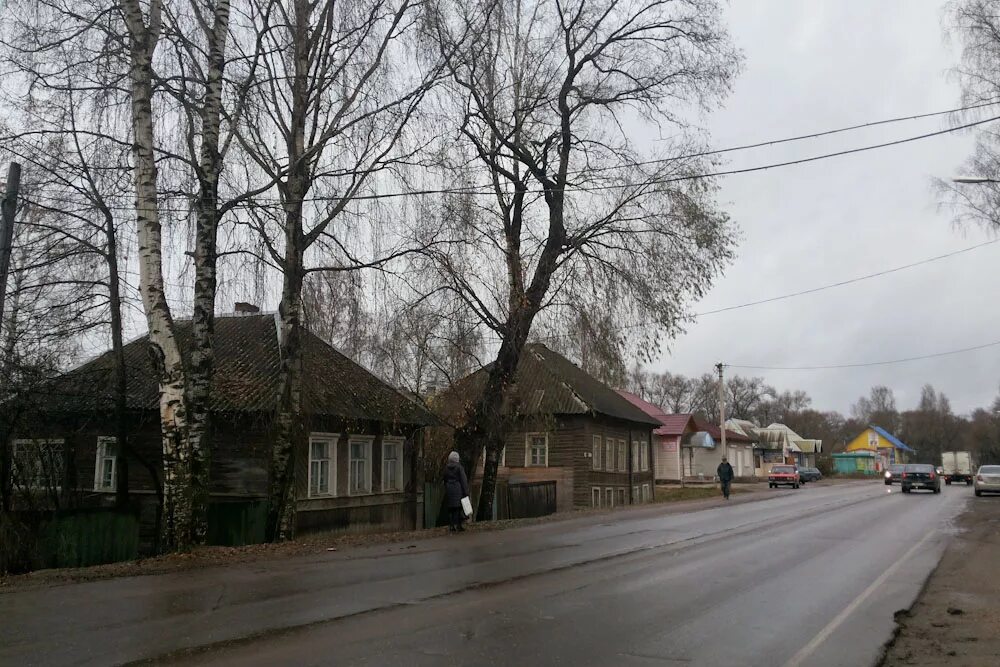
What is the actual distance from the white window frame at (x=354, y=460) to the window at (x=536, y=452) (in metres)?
13.0

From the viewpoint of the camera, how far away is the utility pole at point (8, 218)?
1486cm

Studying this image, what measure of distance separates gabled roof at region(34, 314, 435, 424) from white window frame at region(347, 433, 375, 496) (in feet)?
4.81

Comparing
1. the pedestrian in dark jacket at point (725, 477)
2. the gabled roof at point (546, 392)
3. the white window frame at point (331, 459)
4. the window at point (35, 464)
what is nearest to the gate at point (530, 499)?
the gabled roof at point (546, 392)

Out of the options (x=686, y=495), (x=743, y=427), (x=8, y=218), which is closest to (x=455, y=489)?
(x=8, y=218)

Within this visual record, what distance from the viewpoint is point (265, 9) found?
54.5 feet

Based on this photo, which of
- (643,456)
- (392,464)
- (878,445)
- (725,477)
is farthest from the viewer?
(878,445)

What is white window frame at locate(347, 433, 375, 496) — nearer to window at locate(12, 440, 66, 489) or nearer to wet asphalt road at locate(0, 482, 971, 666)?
window at locate(12, 440, 66, 489)

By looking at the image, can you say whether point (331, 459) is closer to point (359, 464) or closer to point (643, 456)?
point (359, 464)

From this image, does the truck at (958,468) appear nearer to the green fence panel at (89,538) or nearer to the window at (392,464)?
the window at (392,464)

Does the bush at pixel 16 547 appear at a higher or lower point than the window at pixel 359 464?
lower

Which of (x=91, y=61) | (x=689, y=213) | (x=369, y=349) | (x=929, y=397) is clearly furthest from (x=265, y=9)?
(x=929, y=397)

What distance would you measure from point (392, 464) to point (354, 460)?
2572 millimetres

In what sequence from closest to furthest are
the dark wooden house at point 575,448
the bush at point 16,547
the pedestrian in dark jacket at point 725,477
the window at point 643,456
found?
the bush at point 16,547 < the pedestrian in dark jacket at point 725,477 < the dark wooden house at point 575,448 < the window at point 643,456

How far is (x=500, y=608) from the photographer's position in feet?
28.7
